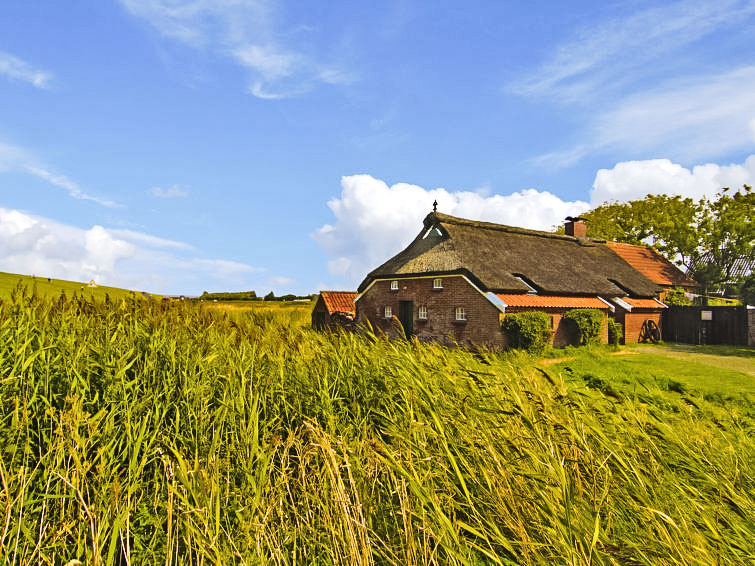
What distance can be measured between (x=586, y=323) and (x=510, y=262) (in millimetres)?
4719

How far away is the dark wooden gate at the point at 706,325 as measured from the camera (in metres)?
22.5

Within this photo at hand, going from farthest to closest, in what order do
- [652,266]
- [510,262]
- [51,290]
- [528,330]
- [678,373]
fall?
[652,266] < [510,262] < [51,290] < [528,330] < [678,373]

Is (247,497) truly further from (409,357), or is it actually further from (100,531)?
(409,357)

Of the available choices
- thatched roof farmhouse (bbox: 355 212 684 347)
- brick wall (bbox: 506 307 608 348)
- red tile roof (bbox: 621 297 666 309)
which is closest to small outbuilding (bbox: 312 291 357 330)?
thatched roof farmhouse (bbox: 355 212 684 347)

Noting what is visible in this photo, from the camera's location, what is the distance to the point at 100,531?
246cm

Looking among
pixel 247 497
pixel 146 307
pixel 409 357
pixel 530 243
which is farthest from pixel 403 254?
pixel 247 497

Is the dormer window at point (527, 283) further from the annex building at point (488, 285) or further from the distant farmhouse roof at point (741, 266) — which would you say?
the distant farmhouse roof at point (741, 266)

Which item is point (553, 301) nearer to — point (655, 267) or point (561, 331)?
point (561, 331)

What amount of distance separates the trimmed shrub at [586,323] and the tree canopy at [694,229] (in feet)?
84.3

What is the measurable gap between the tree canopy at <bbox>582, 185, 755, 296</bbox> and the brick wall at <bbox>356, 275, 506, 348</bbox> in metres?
28.5

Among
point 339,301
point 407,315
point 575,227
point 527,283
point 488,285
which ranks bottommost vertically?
point 407,315

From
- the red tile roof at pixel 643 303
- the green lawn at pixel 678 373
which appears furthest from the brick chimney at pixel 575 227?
the green lawn at pixel 678 373

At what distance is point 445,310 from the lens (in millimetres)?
20766

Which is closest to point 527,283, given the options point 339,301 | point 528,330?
point 528,330
